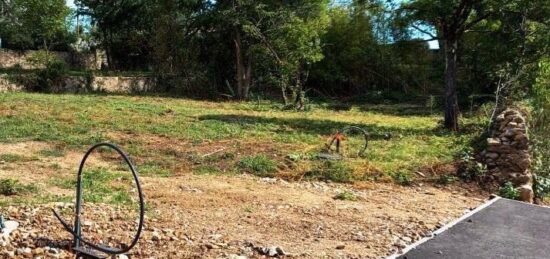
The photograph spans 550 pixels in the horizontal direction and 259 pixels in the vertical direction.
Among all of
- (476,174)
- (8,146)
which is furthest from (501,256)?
(8,146)

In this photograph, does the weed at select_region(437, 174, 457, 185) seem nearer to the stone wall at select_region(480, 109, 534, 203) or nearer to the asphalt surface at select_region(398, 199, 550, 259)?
the stone wall at select_region(480, 109, 534, 203)

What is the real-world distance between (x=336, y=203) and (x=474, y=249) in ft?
5.34

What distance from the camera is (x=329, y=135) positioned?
35.9ft

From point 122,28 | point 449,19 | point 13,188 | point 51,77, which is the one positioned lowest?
point 13,188

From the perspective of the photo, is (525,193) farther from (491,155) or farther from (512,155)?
(491,155)

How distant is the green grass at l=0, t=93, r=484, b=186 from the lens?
743 cm

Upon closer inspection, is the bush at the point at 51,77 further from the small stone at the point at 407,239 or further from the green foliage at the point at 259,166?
the small stone at the point at 407,239

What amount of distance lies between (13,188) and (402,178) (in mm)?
4448

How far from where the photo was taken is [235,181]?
6.66m

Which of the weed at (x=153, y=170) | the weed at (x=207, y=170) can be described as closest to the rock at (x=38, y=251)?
the weed at (x=153, y=170)

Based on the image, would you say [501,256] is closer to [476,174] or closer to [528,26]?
[476,174]

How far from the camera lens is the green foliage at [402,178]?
7117mm

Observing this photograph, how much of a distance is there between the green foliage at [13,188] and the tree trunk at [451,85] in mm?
9606

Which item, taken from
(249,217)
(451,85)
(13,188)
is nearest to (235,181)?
(249,217)
